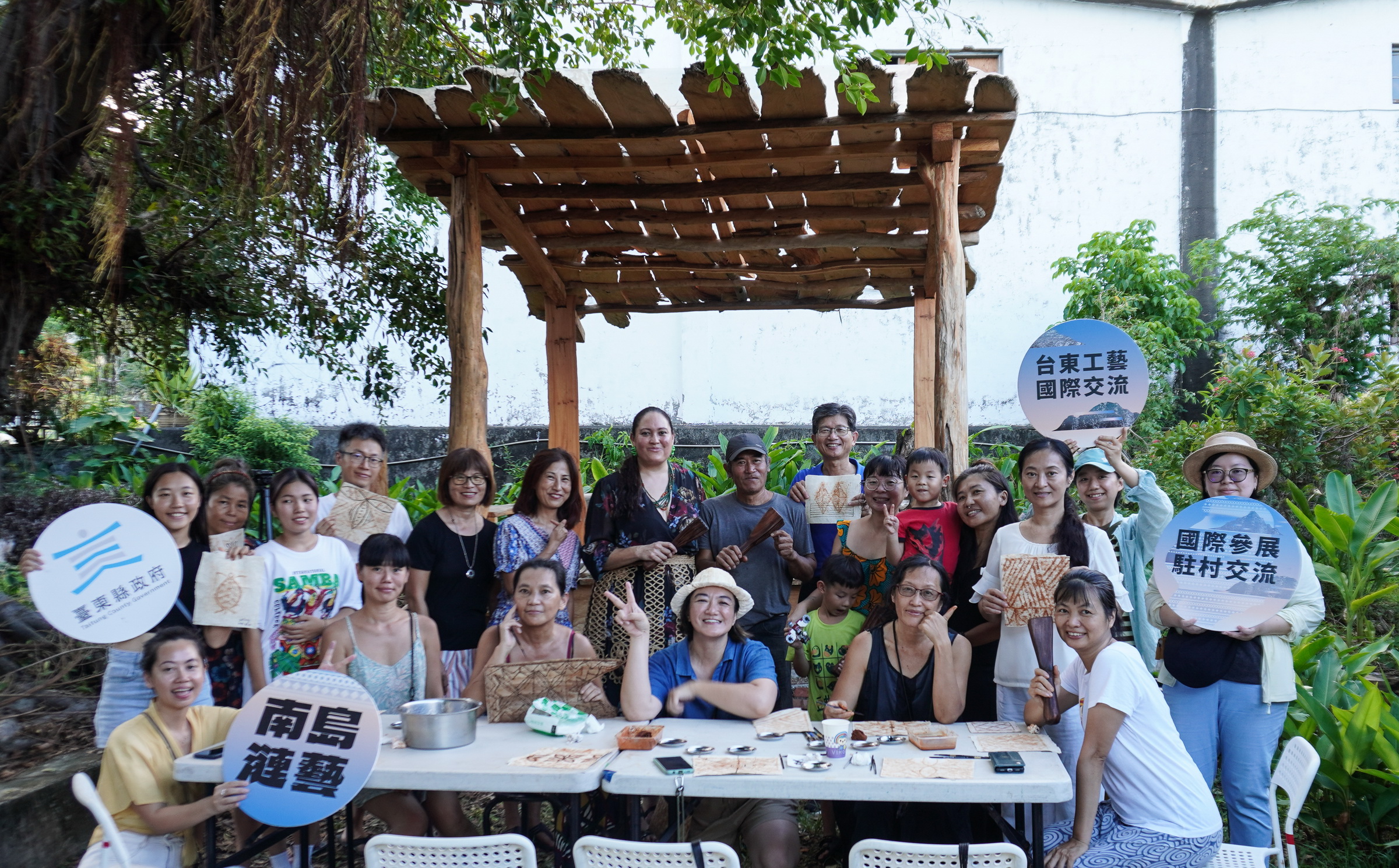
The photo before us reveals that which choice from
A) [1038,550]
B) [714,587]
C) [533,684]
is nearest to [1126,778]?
[1038,550]

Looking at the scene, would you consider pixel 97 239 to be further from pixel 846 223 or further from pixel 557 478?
pixel 846 223

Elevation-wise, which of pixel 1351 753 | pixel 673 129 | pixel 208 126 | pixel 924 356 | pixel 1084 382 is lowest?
pixel 1351 753

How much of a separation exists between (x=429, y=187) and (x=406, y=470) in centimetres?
623

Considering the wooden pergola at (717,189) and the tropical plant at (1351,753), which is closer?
the tropical plant at (1351,753)

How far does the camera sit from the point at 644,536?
444cm

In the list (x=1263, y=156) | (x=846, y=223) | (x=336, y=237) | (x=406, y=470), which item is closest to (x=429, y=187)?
(x=336, y=237)

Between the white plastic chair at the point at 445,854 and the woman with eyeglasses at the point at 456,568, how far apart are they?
1486 mm

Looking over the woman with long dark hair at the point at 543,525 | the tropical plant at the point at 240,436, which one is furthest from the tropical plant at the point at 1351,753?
the tropical plant at the point at 240,436

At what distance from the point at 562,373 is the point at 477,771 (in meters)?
5.39

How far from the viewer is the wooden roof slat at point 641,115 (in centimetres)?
457

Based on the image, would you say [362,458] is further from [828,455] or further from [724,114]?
[724,114]

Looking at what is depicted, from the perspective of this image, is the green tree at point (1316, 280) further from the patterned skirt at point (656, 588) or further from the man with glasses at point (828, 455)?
the patterned skirt at point (656, 588)

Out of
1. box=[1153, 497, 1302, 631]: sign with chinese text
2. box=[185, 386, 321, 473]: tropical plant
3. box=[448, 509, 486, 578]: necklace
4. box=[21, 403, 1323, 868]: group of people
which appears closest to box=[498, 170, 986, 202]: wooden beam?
box=[21, 403, 1323, 868]: group of people

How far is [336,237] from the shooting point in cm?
490
